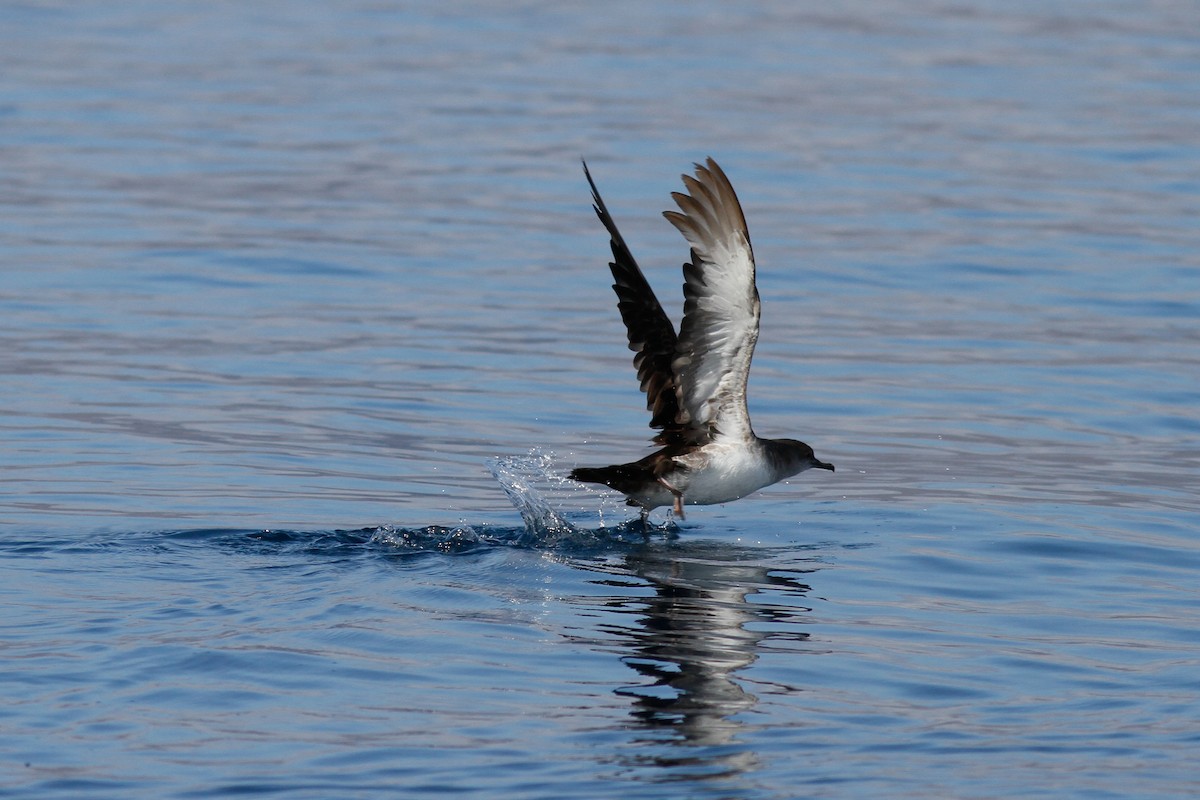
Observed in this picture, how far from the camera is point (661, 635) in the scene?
8.58 meters

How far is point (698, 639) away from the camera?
8516 millimetres

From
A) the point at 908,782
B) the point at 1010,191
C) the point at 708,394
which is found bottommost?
the point at 908,782

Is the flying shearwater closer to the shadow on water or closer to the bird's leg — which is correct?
the bird's leg

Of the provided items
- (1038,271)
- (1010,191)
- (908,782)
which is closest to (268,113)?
(1010,191)

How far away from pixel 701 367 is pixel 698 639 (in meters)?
1.90

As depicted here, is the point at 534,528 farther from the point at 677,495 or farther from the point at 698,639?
the point at 698,639

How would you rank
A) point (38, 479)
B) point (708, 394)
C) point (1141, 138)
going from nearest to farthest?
point (708, 394) < point (38, 479) < point (1141, 138)

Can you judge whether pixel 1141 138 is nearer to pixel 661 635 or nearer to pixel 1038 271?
pixel 1038 271

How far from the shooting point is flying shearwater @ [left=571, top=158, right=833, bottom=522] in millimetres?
9312

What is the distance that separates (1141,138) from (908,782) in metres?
19.6

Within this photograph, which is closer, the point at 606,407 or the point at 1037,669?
the point at 1037,669

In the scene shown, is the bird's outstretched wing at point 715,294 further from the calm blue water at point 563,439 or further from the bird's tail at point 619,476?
the calm blue water at point 563,439

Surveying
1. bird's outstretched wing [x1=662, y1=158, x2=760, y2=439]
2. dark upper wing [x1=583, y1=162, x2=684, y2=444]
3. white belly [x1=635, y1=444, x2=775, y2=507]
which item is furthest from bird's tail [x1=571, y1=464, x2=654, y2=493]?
bird's outstretched wing [x1=662, y1=158, x2=760, y2=439]

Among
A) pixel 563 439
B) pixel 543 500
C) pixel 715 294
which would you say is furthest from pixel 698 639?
pixel 563 439
